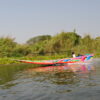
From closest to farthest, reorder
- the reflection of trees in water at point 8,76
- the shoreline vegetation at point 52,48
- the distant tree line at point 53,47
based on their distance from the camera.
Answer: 1. the reflection of trees in water at point 8,76
2. the shoreline vegetation at point 52,48
3. the distant tree line at point 53,47

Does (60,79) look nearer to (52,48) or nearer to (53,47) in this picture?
(52,48)

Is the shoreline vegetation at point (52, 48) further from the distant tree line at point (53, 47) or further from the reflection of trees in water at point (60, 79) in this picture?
the reflection of trees in water at point (60, 79)

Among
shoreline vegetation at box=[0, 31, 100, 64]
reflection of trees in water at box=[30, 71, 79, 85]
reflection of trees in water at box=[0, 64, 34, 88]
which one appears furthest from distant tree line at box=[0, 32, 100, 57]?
reflection of trees in water at box=[30, 71, 79, 85]

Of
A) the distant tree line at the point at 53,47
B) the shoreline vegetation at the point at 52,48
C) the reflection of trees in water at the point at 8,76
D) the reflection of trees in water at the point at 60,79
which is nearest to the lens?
the reflection of trees in water at the point at 60,79

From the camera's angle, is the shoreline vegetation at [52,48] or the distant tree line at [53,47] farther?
the distant tree line at [53,47]

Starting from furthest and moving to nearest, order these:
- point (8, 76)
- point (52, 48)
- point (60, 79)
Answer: point (52, 48)
point (8, 76)
point (60, 79)

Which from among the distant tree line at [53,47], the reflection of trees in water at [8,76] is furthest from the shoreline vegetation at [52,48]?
the reflection of trees in water at [8,76]

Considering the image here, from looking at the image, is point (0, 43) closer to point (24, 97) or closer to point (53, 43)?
point (53, 43)

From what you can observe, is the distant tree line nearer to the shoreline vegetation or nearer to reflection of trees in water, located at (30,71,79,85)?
the shoreline vegetation

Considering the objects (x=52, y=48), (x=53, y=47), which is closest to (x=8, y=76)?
(x=52, y=48)

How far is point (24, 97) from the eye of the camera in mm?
7777

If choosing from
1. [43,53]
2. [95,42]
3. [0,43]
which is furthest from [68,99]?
[95,42]

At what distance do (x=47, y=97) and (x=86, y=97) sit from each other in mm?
1570

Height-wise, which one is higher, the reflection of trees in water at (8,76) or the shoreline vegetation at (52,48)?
the shoreline vegetation at (52,48)
